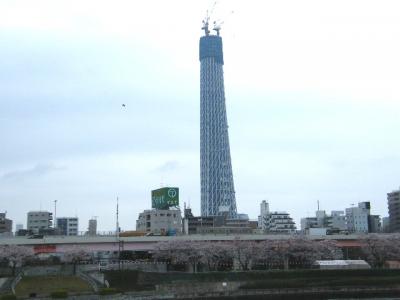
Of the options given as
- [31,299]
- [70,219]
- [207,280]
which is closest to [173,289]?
[207,280]

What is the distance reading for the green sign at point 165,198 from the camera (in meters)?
134

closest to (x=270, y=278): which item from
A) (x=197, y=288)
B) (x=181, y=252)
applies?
(x=197, y=288)

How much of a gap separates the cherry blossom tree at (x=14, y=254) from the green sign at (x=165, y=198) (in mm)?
54014

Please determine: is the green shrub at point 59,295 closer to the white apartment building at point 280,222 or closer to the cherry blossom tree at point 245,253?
the cherry blossom tree at point 245,253

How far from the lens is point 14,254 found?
256 ft

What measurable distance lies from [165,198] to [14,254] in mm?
59026

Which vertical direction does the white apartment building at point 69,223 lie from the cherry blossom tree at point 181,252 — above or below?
above

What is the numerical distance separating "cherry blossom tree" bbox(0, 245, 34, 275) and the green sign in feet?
177

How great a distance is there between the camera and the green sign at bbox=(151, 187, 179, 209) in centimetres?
13350

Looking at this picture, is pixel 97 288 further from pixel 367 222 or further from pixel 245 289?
pixel 367 222

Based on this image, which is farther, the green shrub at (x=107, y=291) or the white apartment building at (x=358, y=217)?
the white apartment building at (x=358, y=217)

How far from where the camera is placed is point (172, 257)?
83.4 metres

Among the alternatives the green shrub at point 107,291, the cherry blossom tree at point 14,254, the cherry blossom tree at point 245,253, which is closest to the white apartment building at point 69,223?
the cherry blossom tree at point 14,254

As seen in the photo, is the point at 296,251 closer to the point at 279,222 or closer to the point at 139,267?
the point at 139,267
